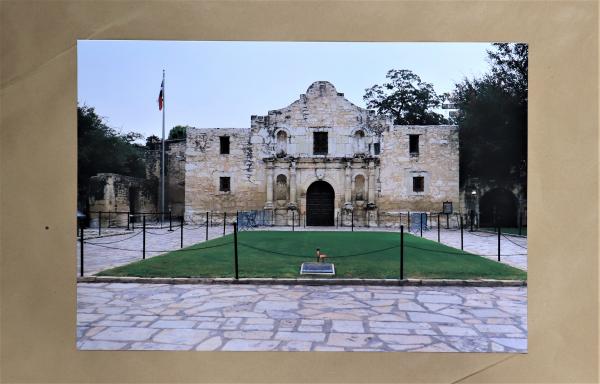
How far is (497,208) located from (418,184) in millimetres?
3915

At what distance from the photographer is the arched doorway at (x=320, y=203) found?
2281 centimetres

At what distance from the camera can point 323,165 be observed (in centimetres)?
2284

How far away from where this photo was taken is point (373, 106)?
34.8m

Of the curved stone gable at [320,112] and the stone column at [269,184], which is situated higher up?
the curved stone gable at [320,112]

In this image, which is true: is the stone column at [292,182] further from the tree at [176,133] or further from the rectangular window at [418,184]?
the tree at [176,133]

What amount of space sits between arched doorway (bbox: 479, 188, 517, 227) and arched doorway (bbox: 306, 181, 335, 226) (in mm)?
7266

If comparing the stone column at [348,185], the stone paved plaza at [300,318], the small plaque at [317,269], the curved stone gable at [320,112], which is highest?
the curved stone gable at [320,112]

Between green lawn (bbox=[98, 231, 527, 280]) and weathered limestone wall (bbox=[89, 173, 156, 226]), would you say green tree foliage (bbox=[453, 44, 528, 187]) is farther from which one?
weathered limestone wall (bbox=[89, 173, 156, 226])

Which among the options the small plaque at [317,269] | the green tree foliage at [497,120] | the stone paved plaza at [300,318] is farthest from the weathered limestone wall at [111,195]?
the green tree foliage at [497,120]

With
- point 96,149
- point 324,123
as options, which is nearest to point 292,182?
point 324,123

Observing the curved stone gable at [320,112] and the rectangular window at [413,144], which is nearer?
the rectangular window at [413,144]

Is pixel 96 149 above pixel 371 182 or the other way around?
above
